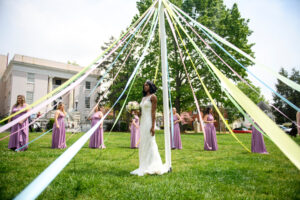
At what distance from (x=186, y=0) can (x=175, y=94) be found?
986 cm

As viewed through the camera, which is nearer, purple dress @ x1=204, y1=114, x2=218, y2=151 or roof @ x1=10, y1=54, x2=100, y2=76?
purple dress @ x1=204, y1=114, x2=218, y2=151

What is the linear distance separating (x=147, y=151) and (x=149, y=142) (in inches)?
7.6

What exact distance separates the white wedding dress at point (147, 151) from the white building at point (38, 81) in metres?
25.5

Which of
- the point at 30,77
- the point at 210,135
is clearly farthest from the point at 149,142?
the point at 30,77

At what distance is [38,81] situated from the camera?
31859 mm

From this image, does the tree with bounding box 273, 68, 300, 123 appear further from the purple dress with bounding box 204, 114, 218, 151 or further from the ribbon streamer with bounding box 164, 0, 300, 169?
the ribbon streamer with bounding box 164, 0, 300, 169

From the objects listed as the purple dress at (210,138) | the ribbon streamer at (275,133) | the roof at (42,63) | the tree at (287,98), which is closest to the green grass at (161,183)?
the ribbon streamer at (275,133)

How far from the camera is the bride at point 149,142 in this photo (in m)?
4.07

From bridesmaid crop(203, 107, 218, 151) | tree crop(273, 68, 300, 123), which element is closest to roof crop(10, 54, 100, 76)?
bridesmaid crop(203, 107, 218, 151)

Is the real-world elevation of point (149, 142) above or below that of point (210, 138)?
above

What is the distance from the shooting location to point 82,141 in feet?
7.52

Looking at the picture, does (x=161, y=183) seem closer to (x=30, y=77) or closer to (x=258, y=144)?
(x=258, y=144)

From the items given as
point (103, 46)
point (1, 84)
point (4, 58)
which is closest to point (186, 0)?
point (103, 46)

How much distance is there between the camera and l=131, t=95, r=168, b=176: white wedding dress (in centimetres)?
404
